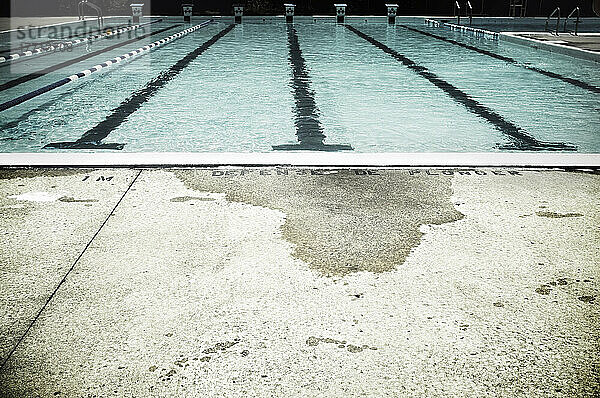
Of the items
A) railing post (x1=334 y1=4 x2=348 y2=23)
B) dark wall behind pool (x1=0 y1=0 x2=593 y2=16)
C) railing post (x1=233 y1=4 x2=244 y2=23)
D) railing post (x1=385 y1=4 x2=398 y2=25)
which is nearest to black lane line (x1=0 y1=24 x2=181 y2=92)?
railing post (x1=233 y1=4 x2=244 y2=23)

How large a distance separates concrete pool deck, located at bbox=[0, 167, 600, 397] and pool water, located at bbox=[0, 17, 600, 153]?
1526mm

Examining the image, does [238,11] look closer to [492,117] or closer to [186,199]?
[492,117]

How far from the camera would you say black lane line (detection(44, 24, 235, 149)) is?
4695 mm

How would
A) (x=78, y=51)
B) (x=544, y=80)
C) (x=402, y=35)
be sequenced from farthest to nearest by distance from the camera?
(x=402, y=35) < (x=78, y=51) < (x=544, y=80)

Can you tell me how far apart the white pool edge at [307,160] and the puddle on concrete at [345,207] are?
165mm

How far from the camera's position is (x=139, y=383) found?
1.65 meters

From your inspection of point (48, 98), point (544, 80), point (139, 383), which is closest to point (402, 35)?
point (544, 80)

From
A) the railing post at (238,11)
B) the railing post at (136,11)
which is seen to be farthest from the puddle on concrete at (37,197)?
the railing post at (238,11)

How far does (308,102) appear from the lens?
670cm

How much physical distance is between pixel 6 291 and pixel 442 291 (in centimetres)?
159

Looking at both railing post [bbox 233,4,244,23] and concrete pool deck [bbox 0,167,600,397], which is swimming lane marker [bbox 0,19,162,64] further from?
concrete pool deck [bbox 0,167,600,397]

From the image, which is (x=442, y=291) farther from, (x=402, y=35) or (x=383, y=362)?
(x=402, y=35)

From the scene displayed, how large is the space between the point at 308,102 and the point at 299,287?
4.72 m

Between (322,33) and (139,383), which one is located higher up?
(322,33)
